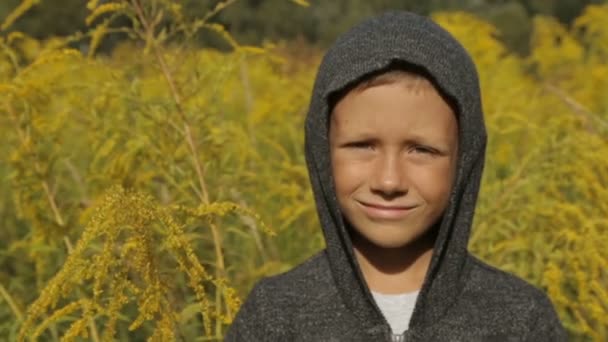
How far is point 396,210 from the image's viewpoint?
168 cm

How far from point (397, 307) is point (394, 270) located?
7 cm

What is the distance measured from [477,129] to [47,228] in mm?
1192

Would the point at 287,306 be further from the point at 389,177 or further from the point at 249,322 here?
the point at 389,177

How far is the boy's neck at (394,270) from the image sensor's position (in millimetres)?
1809

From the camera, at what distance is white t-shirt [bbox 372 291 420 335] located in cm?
178

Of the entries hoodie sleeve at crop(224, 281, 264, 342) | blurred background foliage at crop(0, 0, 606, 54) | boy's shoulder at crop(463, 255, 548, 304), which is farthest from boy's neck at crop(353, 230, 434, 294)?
blurred background foliage at crop(0, 0, 606, 54)

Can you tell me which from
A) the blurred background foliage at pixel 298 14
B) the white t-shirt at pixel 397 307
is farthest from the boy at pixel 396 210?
the blurred background foliage at pixel 298 14

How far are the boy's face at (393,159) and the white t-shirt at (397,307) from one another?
121 mm

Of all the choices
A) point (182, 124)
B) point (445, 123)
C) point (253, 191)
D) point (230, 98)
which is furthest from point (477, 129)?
point (230, 98)

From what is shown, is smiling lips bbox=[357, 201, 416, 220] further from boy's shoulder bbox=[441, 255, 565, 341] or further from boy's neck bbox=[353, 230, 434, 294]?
boy's shoulder bbox=[441, 255, 565, 341]

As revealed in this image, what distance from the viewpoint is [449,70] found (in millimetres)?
1656

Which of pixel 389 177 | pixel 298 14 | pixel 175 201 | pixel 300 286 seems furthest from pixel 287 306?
pixel 298 14

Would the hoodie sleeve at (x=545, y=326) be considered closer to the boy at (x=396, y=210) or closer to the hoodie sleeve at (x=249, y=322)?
the boy at (x=396, y=210)

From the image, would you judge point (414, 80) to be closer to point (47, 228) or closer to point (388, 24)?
point (388, 24)
